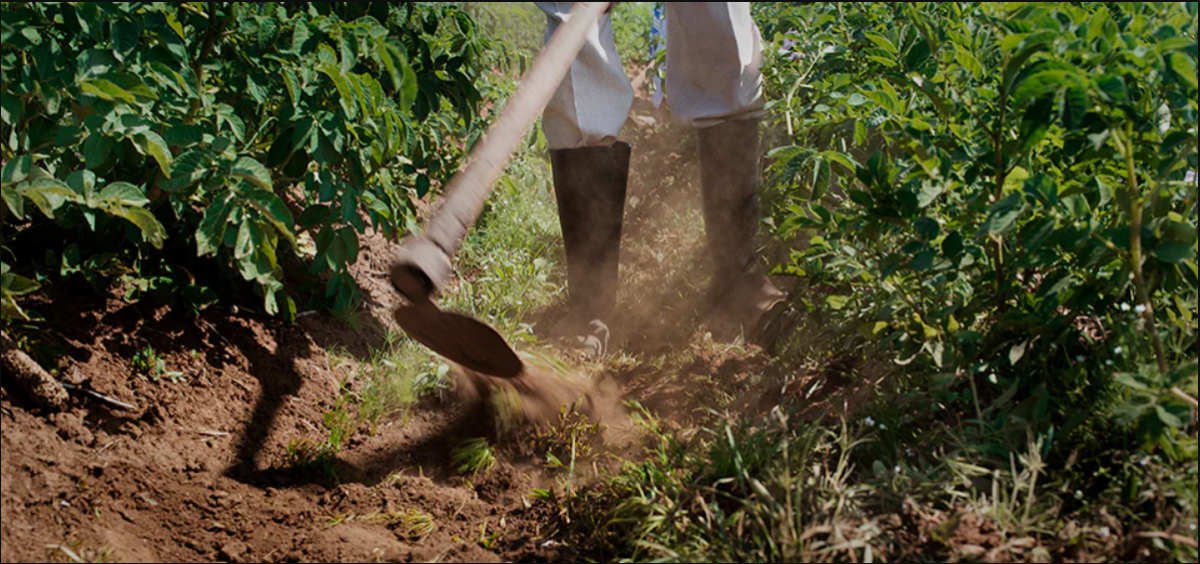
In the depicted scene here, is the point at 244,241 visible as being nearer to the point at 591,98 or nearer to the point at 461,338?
the point at 461,338

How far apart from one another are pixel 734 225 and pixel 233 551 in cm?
196

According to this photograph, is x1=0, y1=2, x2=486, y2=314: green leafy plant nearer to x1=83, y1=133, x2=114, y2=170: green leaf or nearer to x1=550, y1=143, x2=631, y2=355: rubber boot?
x1=83, y1=133, x2=114, y2=170: green leaf

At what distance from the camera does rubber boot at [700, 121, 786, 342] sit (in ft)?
10.6

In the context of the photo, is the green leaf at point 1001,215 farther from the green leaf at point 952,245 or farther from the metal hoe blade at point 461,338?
the metal hoe blade at point 461,338

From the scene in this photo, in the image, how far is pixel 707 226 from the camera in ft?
11.0

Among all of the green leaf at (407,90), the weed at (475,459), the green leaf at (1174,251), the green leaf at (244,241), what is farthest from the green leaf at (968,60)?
the green leaf at (244,241)

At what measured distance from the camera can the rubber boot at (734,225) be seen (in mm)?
3229

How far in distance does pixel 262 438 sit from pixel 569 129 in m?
1.40

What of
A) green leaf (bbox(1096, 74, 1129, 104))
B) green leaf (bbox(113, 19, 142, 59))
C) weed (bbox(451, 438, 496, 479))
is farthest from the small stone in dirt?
green leaf (bbox(1096, 74, 1129, 104))

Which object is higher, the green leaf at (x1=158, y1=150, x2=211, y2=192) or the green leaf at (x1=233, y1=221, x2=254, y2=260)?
the green leaf at (x1=158, y1=150, x2=211, y2=192)

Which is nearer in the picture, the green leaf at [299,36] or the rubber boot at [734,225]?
the green leaf at [299,36]

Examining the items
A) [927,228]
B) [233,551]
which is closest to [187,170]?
[233,551]

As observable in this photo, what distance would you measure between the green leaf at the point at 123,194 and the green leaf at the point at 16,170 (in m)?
0.14

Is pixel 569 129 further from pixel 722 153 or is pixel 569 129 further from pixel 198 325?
pixel 198 325
